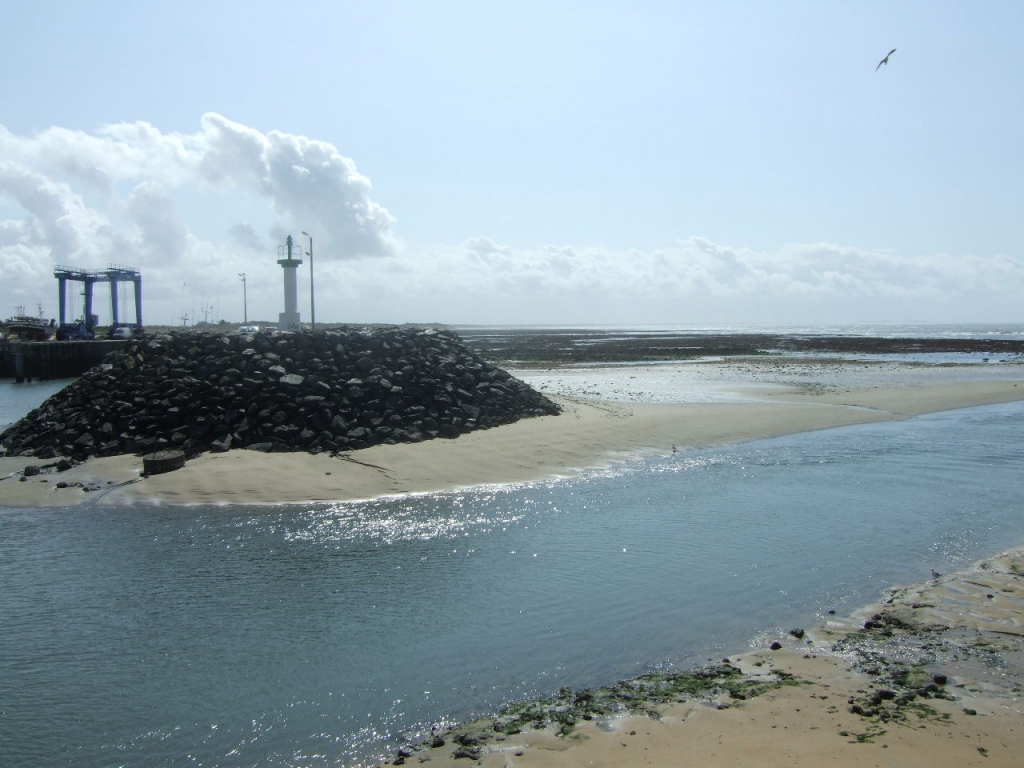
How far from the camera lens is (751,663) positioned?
677 cm

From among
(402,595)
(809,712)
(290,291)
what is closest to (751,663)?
(809,712)

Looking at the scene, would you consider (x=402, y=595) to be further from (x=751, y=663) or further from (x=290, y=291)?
(x=290, y=291)

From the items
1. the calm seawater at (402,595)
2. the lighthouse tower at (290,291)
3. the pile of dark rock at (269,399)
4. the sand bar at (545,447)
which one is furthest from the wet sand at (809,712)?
the lighthouse tower at (290,291)

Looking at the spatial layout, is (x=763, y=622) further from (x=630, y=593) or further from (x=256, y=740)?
(x=256, y=740)

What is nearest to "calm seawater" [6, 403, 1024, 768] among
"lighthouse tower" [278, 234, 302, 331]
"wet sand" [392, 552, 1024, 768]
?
"wet sand" [392, 552, 1024, 768]

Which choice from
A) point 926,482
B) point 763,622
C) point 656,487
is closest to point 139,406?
point 656,487

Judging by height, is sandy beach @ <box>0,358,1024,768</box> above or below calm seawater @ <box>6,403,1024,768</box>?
above

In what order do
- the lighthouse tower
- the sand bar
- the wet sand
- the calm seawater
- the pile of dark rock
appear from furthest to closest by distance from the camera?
1. the lighthouse tower
2. the pile of dark rock
3. the sand bar
4. the calm seawater
5. the wet sand

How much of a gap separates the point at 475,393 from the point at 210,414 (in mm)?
6884

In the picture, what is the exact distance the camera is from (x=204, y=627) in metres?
8.21

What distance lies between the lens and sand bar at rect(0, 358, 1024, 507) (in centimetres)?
1397

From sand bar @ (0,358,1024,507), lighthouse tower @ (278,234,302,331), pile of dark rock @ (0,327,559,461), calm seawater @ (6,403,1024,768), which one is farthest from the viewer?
lighthouse tower @ (278,234,302,331)

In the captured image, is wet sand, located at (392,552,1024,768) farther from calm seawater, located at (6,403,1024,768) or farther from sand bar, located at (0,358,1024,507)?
sand bar, located at (0,358,1024,507)

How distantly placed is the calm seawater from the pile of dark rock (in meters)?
3.37
